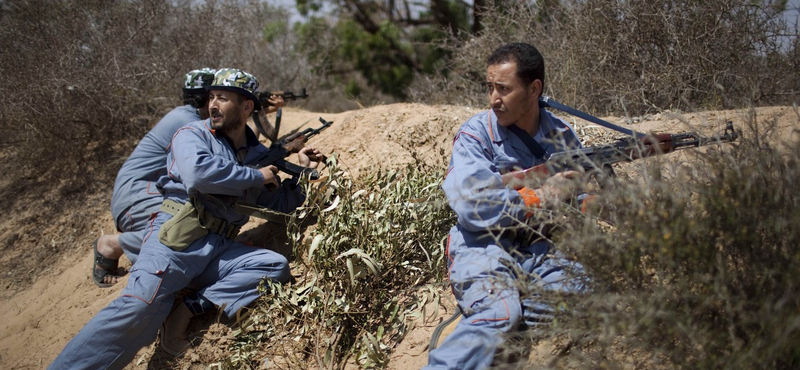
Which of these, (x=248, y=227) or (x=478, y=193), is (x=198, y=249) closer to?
(x=248, y=227)

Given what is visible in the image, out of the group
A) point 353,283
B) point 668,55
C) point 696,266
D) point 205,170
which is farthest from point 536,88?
point 668,55

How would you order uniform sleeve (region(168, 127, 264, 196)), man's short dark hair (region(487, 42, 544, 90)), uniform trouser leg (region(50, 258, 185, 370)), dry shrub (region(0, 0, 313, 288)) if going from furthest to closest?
dry shrub (region(0, 0, 313, 288)) → uniform sleeve (region(168, 127, 264, 196)) → uniform trouser leg (region(50, 258, 185, 370)) → man's short dark hair (region(487, 42, 544, 90))

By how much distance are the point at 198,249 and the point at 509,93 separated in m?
2.17

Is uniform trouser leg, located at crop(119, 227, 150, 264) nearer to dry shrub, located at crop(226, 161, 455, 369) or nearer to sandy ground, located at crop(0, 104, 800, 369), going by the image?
sandy ground, located at crop(0, 104, 800, 369)

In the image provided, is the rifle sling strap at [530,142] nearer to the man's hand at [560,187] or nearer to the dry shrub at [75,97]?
the man's hand at [560,187]

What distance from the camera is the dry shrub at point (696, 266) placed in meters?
1.95

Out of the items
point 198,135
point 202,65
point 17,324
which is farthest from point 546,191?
point 202,65

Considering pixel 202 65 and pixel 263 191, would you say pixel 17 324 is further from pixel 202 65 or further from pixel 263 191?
pixel 202 65

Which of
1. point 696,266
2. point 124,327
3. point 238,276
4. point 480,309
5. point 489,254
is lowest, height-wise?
point 124,327

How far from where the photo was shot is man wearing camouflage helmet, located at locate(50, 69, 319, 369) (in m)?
3.40

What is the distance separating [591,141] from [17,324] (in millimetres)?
4873

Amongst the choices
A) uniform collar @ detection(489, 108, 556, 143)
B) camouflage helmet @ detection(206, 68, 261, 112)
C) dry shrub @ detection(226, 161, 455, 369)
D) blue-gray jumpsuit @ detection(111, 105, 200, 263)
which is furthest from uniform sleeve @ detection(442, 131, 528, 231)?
blue-gray jumpsuit @ detection(111, 105, 200, 263)

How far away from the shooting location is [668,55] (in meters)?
5.47

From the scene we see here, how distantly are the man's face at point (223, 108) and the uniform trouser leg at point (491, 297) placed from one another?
6.47ft
